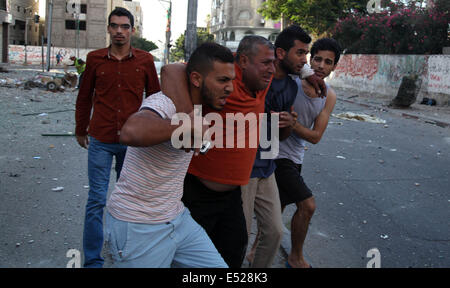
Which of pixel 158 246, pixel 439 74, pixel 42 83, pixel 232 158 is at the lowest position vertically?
pixel 42 83

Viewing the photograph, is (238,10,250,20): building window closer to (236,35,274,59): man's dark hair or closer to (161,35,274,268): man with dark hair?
(236,35,274,59): man's dark hair

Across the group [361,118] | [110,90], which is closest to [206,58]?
[110,90]

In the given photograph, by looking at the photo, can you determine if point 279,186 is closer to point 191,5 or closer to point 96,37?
point 191,5

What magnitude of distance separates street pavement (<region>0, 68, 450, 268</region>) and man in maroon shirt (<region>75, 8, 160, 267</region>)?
53 cm

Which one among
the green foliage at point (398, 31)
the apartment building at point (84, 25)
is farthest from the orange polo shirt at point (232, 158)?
the apartment building at point (84, 25)

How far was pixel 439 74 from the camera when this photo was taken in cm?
1803

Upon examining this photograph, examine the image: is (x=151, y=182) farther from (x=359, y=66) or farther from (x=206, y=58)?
(x=359, y=66)

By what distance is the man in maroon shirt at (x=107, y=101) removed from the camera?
340 cm

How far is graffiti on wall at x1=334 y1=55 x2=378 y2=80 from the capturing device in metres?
24.0

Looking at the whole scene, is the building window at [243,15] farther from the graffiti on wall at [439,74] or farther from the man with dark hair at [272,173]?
the man with dark hair at [272,173]

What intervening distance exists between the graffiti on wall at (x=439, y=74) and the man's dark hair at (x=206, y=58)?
57.7 ft

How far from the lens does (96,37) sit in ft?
197

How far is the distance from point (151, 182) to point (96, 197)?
58.6 inches

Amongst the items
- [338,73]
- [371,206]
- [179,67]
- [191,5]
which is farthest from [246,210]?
[338,73]
